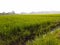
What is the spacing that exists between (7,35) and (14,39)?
0.57 m

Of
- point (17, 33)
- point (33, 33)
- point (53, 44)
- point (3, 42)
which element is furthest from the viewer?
point (33, 33)

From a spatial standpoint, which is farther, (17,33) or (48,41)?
(17,33)

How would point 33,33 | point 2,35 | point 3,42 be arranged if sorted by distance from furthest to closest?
point 33,33
point 2,35
point 3,42

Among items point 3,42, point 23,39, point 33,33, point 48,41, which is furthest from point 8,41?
point 48,41

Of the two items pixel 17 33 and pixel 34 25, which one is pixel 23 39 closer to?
pixel 17 33

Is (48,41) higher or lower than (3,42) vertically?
higher

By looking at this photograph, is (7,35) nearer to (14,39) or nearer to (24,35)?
(14,39)

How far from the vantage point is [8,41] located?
13.5 metres

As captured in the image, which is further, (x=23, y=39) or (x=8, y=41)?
(x=23, y=39)

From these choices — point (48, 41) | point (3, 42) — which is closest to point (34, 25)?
point (3, 42)

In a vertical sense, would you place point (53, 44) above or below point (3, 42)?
above

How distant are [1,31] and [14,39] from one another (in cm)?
110

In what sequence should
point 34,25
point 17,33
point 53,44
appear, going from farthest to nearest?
1. point 34,25
2. point 17,33
3. point 53,44

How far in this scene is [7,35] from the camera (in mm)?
14156
